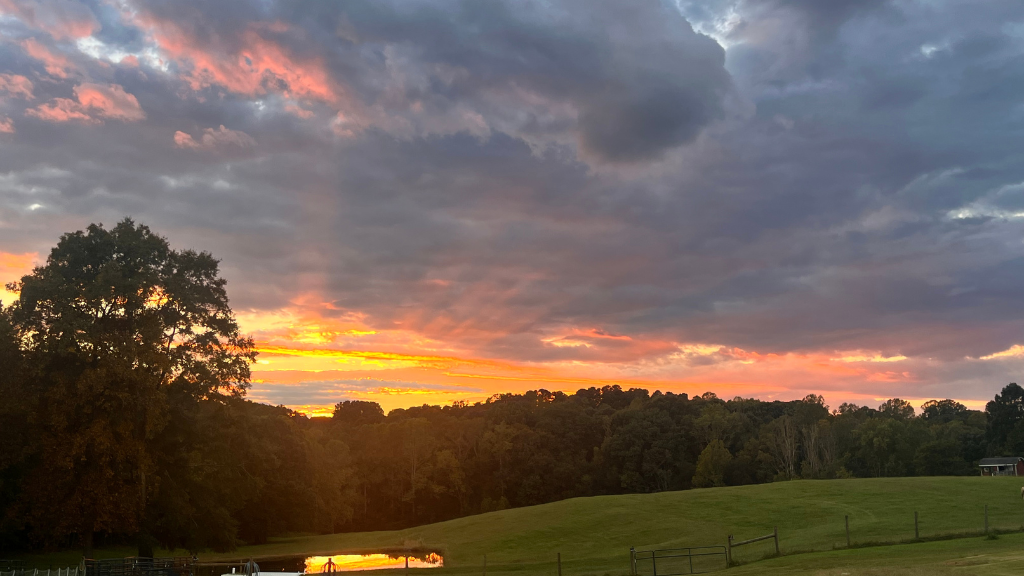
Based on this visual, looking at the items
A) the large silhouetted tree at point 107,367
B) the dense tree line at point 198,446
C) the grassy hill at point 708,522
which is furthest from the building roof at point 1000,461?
the large silhouetted tree at point 107,367

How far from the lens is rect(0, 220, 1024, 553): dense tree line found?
46.5 m

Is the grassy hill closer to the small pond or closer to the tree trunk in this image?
the small pond

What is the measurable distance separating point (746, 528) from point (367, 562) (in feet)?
99.1

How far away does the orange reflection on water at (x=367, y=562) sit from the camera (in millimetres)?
55588

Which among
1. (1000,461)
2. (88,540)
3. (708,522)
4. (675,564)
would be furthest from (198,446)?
(1000,461)

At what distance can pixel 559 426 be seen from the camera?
426 feet

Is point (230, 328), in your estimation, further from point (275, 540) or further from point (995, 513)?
point (995, 513)

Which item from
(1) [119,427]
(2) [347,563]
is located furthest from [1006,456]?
(1) [119,427]

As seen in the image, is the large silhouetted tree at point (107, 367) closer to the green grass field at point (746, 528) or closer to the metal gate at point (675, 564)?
the green grass field at point (746, 528)

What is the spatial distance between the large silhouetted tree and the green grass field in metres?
17.7

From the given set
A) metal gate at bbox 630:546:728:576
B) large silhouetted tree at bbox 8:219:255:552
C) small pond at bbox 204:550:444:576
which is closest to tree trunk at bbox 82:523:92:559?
large silhouetted tree at bbox 8:219:255:552

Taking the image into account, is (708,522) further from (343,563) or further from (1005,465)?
(1005,465)

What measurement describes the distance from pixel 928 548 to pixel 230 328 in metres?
45.7

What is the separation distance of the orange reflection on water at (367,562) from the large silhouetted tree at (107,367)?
14.9m
